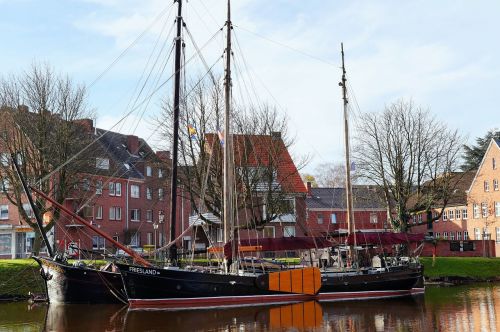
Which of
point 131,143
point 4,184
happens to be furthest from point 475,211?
point 4,184

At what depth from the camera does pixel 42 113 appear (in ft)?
133

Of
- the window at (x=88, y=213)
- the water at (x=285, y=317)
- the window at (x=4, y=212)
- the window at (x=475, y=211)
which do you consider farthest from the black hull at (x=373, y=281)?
the window at (x=475, y=211)

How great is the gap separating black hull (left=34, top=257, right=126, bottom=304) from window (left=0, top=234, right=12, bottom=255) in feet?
94.9

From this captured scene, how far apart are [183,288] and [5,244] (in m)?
36.0

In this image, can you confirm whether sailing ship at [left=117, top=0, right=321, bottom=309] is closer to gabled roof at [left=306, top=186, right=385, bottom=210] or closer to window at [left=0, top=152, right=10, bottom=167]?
window at [left=0, top=152, right=10, bottom=167]

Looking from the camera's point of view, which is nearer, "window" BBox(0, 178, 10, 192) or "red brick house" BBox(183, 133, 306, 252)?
"window" BBox(0, 178, 10, 192)

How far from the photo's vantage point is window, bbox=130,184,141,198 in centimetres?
7068

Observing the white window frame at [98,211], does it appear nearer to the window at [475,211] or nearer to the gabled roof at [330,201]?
the gabled roof at [330,201]

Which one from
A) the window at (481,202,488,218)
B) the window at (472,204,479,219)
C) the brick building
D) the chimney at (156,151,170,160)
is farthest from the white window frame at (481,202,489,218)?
the chimney at (156,151,170,160)

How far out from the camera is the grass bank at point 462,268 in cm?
4641

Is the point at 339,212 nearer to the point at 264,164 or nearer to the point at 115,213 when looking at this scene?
the point at 115,213

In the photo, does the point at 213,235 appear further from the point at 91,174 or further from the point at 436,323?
the point at 436,323

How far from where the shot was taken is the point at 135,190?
2813 inches

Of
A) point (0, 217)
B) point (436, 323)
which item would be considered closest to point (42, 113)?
point (0, 217)
